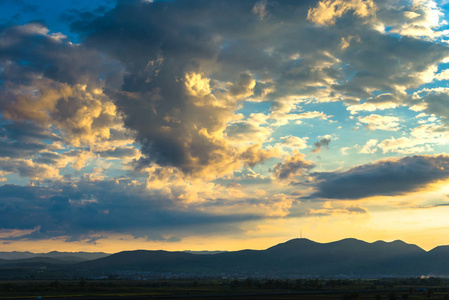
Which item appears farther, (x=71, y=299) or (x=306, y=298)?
(x=306, y=298)

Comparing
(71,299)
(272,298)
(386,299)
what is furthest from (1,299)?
(386,299)

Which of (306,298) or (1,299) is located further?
(306,298)

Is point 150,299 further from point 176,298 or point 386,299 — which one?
point 386,299

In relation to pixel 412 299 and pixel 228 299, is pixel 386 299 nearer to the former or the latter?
pixel 412 299

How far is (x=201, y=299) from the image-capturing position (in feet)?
487

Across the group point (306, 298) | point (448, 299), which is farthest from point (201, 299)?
point (448, 299)

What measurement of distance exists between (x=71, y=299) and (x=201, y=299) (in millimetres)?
42024

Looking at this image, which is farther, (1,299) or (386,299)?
(386,299)

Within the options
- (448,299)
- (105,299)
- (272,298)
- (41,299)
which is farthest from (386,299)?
(41,299)

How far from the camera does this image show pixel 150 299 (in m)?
146

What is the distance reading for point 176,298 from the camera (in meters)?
152

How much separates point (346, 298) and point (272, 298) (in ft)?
81.8

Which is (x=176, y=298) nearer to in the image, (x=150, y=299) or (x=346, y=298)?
(x=150, y=299)

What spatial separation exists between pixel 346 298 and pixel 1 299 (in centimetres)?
11396
